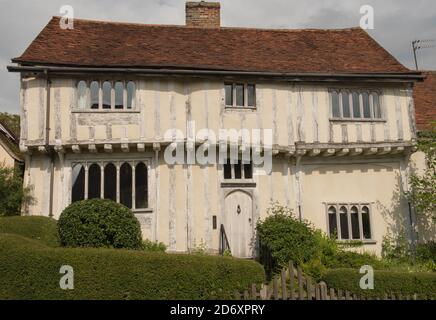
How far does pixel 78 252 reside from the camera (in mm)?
9766

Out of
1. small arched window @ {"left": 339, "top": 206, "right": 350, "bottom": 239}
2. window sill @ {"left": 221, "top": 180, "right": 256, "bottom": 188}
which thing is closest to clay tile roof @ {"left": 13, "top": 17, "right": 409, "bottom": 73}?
window sill @ {"left": 221, "top": 180, "right": 256, "bottom": 188}

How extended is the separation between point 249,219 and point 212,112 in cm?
380

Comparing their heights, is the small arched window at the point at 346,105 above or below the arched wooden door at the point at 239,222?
above

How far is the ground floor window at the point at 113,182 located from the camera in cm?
1547

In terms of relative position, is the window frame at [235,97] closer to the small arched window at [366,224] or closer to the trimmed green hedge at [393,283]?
the small arched window at [366,224]

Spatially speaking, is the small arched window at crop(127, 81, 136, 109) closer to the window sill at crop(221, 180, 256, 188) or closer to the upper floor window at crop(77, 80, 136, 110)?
the upper floor window at crop(77, 80, 136, 110)

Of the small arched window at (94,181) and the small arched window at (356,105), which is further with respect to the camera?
the small arched window at (356,105)

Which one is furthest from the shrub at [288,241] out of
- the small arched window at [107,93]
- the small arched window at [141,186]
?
the small arched window at [107,93]

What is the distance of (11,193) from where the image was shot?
14766 mm

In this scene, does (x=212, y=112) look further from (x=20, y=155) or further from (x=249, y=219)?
(x=20, y=155)

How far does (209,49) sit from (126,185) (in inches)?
234

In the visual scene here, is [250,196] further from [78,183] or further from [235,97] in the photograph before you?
[78,183]

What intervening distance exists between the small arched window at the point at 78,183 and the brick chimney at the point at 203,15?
7827 millimetres

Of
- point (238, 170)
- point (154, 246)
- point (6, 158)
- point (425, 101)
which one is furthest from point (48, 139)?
point (425, 101)
